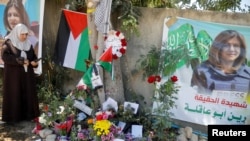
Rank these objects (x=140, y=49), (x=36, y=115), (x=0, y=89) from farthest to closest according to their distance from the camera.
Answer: (x=0, y=89) < (x=36, y=115) < (x=140, y=49)

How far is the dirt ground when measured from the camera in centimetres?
403

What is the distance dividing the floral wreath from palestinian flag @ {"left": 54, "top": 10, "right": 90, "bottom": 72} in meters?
0.81

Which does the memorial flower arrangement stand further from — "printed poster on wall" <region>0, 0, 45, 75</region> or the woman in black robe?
Result: "printed poster on wall" <region>0, 0, 45, 75</region>

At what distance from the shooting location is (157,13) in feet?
13.8

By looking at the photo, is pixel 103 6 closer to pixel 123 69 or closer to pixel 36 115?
pixel 123 69

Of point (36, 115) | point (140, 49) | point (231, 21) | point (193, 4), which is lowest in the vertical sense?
point (36, 115)

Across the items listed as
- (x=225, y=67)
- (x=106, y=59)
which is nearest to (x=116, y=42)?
(x=106, y=59)

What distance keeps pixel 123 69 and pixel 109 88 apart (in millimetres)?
431

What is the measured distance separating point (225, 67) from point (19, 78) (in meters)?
2.91

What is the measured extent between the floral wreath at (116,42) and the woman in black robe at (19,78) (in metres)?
1.31

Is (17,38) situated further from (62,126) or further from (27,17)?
(62,126)

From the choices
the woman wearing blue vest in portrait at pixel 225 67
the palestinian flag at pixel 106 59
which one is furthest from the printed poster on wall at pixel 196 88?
the palestinian flag at pixel 106 59

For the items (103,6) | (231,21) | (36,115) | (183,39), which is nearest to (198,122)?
(183,39)

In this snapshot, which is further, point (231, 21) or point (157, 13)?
point (157, 13)
